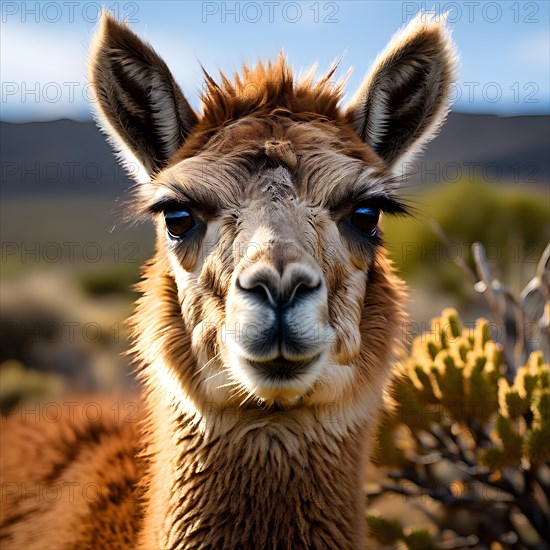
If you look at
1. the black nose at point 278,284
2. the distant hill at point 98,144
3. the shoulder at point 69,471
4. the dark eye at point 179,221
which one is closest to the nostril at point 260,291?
the black nose at point 278,284

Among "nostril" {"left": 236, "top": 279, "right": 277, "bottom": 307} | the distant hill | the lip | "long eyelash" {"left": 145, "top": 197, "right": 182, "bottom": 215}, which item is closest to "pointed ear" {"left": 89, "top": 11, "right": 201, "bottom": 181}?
"long eyelash" {"left": 145, "top": 197, "right": 182, "bottom": 215}

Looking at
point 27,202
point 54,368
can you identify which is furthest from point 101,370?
point 27,202

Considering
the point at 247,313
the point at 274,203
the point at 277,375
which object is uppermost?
the point at 274,203

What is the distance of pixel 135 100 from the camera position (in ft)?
15.1

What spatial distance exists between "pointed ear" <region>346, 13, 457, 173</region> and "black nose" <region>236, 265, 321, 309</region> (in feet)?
5.69

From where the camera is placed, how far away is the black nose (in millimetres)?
3223

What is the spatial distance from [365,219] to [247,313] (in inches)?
45.2

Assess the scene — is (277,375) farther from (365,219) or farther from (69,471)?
(69,471)

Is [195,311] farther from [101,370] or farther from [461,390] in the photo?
[101,370]

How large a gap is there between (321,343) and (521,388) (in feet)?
9.12

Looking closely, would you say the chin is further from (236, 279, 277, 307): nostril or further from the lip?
(236, 279, 277, 307): nostril

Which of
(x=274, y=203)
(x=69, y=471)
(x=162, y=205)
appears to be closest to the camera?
(x=274, y=203)

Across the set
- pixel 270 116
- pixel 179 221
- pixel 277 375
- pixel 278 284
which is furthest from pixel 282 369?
pixel 270 116

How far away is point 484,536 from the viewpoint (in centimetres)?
648
